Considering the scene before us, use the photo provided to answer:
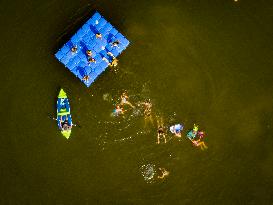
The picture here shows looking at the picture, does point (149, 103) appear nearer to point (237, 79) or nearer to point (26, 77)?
point (237, 79)

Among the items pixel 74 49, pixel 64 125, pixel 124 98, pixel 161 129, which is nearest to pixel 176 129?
pixel 161 129

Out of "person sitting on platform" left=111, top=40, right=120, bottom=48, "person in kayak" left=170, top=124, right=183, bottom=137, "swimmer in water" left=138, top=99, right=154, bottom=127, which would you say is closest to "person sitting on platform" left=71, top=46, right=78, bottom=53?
"person sitting on platform" left=111, top=40, right=120, bottom=48

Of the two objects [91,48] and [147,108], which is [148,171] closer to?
[147,108]

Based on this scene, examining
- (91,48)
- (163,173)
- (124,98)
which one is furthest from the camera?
(163,173)

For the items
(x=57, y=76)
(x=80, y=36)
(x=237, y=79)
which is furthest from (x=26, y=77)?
(x=237, y=79)

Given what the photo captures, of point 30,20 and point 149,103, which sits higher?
point 30,20
